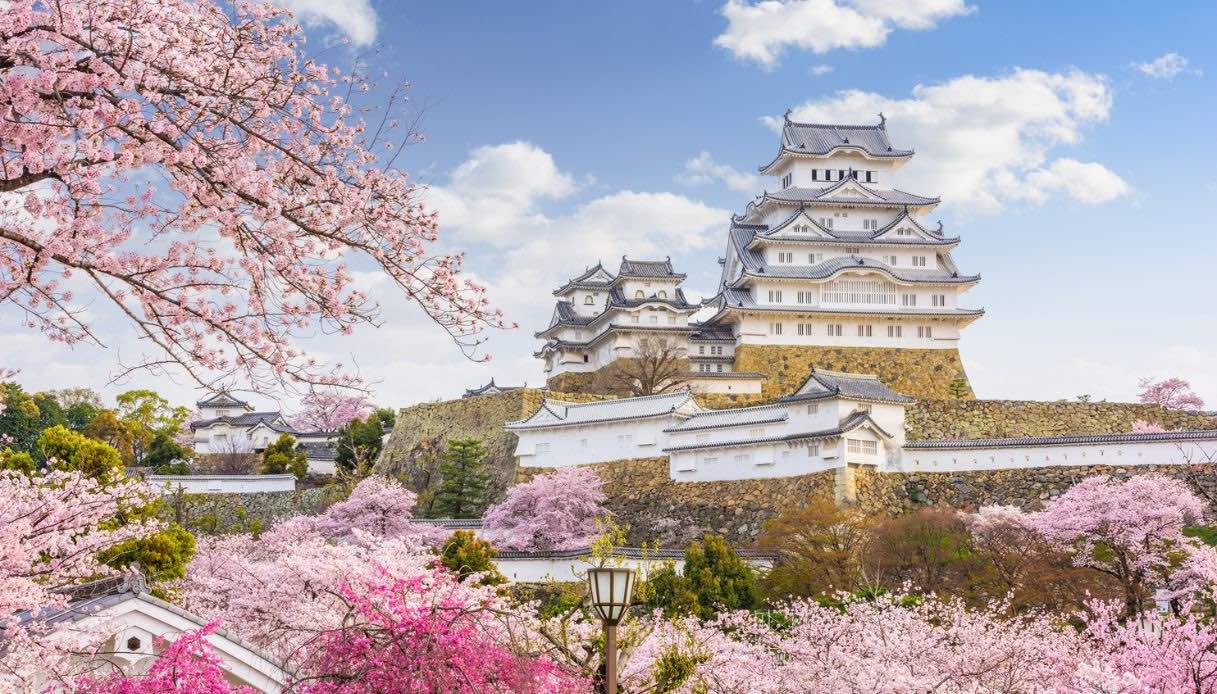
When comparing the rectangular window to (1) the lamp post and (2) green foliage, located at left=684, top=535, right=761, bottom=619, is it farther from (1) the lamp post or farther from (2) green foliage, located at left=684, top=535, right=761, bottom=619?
(1) the lamp post

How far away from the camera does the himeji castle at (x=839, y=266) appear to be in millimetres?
46531

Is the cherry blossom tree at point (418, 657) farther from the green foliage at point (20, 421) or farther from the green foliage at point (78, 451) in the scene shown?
the green foliage at point (20, 421)

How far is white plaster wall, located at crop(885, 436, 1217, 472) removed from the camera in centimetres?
3106

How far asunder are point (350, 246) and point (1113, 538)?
22.8m

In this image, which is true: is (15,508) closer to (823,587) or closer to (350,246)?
(350,246)

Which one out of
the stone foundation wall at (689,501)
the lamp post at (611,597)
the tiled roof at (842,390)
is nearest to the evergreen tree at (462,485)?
the stone foundation wall at (689,501)

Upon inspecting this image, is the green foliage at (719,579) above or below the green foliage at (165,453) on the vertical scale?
below

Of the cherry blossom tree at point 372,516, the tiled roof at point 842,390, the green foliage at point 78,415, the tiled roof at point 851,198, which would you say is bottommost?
the cherry blossom tree at point 372,516

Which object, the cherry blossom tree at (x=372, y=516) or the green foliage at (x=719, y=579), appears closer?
the green foliage at (x=719, y=579)

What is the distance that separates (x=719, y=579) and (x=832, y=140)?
3040cm

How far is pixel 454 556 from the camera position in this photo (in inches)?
1096

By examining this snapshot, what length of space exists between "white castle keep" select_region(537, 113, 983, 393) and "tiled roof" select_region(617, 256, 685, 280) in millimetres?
42

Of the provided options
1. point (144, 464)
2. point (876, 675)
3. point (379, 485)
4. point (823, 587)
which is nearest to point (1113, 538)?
point (823, 587)

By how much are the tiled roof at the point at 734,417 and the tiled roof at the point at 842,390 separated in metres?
0.49
